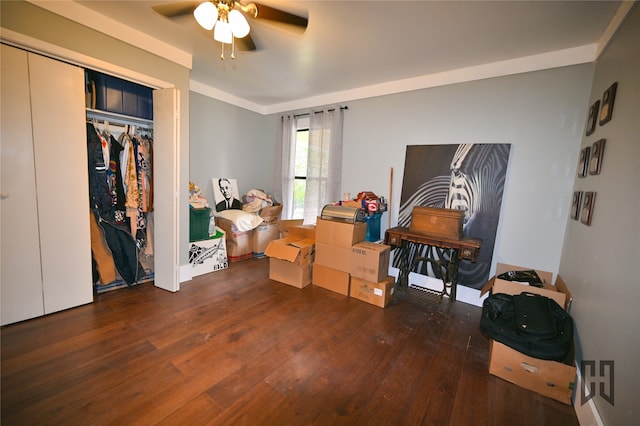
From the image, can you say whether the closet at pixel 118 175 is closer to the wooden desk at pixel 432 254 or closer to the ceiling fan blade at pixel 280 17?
the ceiling fan blade at pixel 280 17

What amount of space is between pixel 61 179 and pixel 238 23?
76.7 inches

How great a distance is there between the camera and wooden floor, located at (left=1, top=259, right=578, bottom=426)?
4.55ft

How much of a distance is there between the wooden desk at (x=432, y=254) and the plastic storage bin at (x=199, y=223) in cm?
229

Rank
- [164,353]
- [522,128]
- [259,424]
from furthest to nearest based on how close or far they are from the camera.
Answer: [522,128] → [164,353] → [259,424]

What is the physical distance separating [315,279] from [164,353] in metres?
1.71

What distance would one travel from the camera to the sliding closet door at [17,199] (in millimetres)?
1819

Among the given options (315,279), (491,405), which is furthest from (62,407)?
(491,405)

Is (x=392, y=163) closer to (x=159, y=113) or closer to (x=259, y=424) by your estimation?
(x=159, y=113)

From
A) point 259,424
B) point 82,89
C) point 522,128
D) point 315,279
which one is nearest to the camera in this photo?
point 259,424

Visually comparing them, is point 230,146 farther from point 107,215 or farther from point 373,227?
point 373,227

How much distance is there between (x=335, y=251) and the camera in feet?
9.55

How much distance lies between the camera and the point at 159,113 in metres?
2.60

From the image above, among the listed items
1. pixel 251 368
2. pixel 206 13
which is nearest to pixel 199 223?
pixel 251 368

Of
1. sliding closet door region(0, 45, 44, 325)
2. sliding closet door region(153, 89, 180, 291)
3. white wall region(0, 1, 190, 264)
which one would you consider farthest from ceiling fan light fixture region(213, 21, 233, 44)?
sliding closet door region(0, 45, 44, 325)
